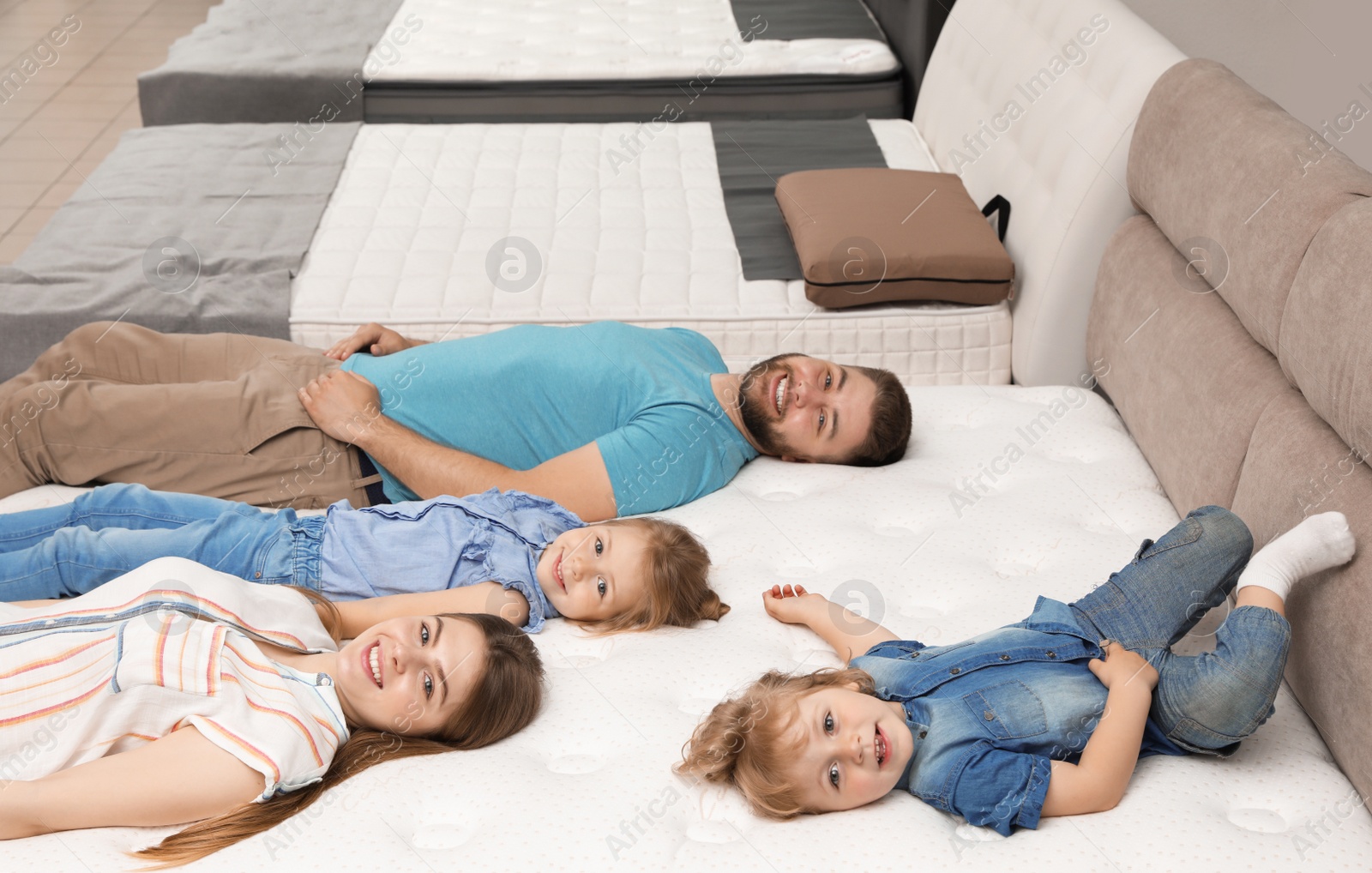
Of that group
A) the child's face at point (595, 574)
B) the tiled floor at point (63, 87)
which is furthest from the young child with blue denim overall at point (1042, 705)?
the tiled floor at point (63, 87)

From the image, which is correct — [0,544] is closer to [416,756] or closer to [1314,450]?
[416,756]

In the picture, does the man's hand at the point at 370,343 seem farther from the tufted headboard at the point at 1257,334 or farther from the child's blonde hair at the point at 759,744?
the tufted headboard at the point at 1257,334

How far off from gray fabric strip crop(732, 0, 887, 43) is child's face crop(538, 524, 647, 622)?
7.90 ft

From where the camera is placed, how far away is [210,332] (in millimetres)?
2230

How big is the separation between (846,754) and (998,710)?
209 mm

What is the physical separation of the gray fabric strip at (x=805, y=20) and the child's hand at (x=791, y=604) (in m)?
2.44

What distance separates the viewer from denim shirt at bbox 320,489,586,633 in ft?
5.47

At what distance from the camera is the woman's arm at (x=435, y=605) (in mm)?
1594

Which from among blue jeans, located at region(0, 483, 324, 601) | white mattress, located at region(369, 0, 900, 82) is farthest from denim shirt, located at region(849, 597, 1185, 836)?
white mattress, located at region(369, 0, 900, 82)
